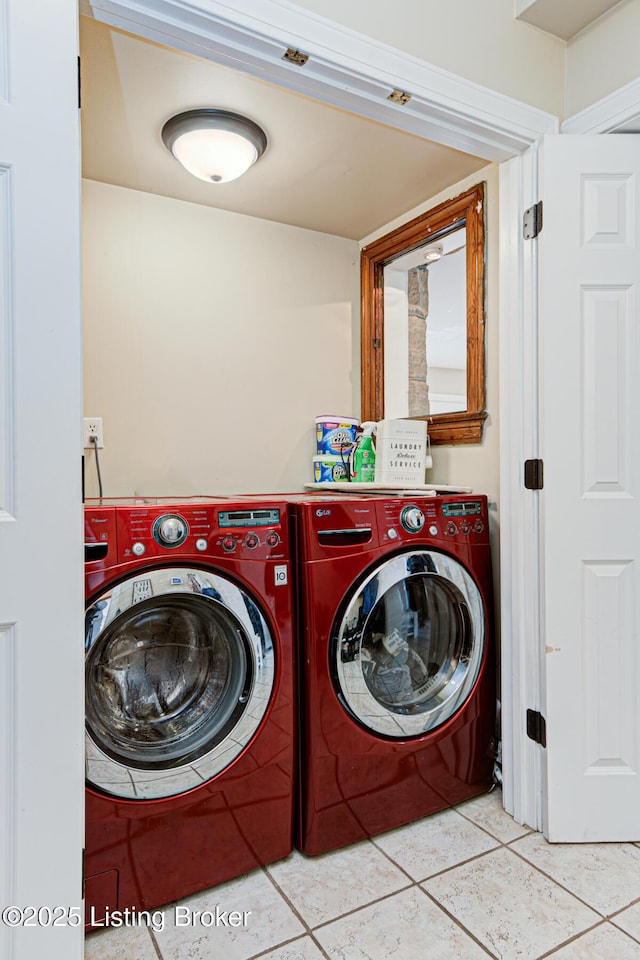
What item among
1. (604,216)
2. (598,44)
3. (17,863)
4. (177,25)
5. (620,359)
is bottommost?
(17,863)

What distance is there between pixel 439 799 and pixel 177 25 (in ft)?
7.21

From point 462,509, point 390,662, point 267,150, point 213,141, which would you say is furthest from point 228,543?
point 267,150

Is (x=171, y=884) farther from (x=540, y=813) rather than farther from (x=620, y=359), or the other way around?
(x=620, y=359)

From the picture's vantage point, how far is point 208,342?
2414 mm

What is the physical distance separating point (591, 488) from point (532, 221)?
0.82 m

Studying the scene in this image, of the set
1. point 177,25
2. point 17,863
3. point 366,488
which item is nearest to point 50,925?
point 17,863

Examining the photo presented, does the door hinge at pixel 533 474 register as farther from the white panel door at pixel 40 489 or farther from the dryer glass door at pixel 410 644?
the white panel door at pixel 40 489

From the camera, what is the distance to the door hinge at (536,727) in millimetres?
1724

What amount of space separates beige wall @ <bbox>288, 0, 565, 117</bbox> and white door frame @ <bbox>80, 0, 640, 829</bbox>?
0.04m

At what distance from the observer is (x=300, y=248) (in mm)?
2643

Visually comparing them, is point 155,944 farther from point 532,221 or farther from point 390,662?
point 532,221

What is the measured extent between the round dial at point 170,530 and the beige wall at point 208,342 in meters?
0.88

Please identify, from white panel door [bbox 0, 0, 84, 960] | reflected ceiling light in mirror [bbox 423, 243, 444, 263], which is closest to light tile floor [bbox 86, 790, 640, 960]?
white panel door [bbox 0, 0, 84, 960]

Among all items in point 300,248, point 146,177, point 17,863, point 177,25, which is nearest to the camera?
point 17,863
